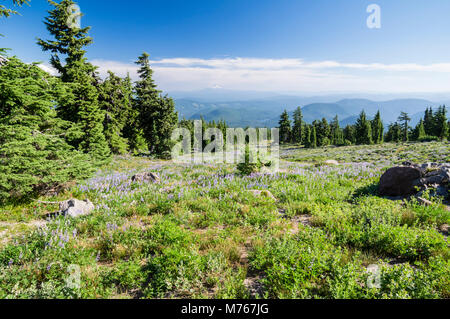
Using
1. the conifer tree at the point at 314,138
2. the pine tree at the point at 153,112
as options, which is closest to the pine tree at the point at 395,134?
the conifer tree at the point at 314,138

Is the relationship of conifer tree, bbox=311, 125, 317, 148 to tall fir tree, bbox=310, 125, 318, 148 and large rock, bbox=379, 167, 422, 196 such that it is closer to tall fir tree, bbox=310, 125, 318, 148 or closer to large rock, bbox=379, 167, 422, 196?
tall fir tree, bbox=310, 125, 318, 148

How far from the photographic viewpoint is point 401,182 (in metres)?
7.67

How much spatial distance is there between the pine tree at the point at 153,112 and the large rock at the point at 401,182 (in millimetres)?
31862

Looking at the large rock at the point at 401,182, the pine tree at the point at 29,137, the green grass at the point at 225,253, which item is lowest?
the green grass at the point at 225,253

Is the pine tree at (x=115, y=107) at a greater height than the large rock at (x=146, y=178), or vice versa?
the pine tree at (x=115, y=107)

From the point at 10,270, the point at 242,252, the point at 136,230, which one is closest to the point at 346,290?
the point at 242,252

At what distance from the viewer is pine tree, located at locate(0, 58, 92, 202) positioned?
6.55 m

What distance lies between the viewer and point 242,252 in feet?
14.5

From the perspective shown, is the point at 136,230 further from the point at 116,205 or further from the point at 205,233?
the point at 116,205

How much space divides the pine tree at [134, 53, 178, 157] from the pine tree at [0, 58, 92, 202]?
89.6 ft

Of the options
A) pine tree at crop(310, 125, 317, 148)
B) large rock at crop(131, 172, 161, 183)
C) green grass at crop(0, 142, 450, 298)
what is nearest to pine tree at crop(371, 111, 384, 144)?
pine tree at crop(310, 125, 317, 148)

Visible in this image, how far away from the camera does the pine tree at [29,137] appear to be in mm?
6555

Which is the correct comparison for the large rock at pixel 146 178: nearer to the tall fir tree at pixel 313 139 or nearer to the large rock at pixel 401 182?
the large rock at pixel 401 182

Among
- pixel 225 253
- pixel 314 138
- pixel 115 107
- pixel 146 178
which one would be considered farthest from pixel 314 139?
pixel 225 253
